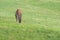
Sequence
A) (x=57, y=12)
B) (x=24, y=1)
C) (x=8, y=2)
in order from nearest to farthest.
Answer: (x=57, y=12)
(x=8, y=2)
(x=24, y=1)

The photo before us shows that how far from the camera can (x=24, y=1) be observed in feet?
113

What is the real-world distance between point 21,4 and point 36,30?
61.6 ft

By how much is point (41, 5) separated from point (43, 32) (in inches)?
748

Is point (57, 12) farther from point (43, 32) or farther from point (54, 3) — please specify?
point (43, 32)

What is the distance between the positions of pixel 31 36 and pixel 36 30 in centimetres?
58

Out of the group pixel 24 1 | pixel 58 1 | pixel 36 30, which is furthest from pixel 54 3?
pixel 36 30

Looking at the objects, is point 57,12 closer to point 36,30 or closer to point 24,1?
point 24,1

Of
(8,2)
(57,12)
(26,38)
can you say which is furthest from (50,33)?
(8,2)

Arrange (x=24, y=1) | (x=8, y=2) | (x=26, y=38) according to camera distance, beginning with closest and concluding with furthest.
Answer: (x=26, y=38) → (x=8, y=2) → (x=24, y=1)

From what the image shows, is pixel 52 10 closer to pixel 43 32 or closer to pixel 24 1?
pixel 24 1

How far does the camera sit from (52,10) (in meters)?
31.0

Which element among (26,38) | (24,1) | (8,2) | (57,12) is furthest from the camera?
(24,1)

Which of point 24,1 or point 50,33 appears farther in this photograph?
point 24,1

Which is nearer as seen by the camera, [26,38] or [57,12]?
[26,38]
